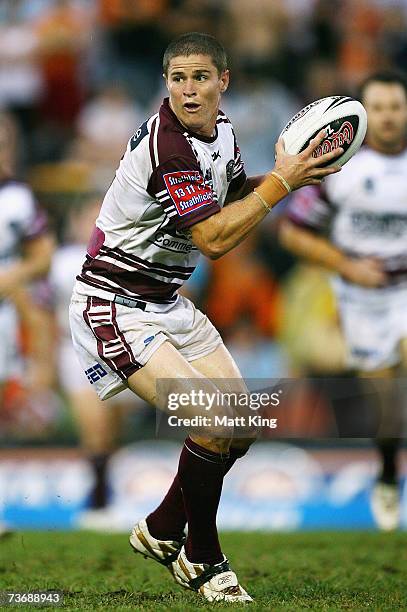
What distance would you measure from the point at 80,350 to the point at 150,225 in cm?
74

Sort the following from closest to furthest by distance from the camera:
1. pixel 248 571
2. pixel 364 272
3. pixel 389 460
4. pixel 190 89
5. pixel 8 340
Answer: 1. pixel 190 89
2. pixel 248 571
3. pixel 389 460
4. pixel 364 272
5. pixel 8 340

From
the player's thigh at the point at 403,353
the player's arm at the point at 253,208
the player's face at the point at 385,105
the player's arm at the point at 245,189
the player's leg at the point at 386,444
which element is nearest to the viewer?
the player's arm at the point at 253,208

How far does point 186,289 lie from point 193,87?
6.39 meters

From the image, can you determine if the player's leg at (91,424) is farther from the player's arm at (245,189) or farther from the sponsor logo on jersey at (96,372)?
→ the player's arm at (245,189)

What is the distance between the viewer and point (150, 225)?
559 centimetres

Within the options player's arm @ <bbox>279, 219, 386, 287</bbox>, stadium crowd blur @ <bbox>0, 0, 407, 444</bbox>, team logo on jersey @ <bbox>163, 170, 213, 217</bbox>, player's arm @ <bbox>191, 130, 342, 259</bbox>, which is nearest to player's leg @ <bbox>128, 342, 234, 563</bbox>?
player's arm @ <bbox>191, 130, 342, 259</bbox>

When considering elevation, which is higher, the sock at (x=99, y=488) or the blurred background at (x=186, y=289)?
the blurred background at (x=186, y=289)

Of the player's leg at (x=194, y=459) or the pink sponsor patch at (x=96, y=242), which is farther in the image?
the pink sponsor patch at (x=96, y=242)

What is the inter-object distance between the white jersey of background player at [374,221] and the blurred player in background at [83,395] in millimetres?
2368

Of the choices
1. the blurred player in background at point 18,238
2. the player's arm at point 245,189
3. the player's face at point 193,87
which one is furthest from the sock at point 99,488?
the player's face at point 193,87

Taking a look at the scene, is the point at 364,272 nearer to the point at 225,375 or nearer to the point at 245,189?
the point at 245,189

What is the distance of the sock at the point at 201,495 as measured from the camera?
5.49 meters

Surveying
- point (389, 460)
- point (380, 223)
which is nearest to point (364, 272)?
point (380, 223)

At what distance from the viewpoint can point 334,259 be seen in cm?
916
